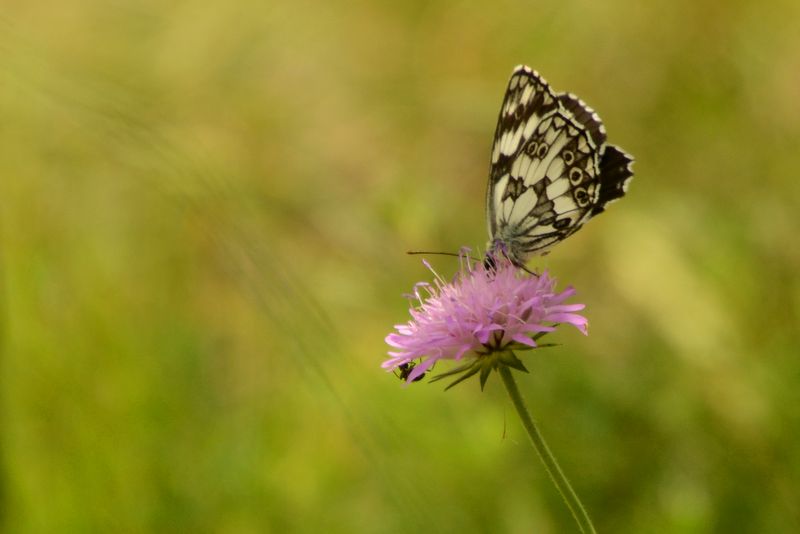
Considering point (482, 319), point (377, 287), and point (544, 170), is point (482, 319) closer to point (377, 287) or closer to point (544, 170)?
point (544, 170)

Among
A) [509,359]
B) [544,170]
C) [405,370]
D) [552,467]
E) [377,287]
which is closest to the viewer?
[552,467]

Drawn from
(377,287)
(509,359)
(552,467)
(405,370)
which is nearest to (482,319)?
(509,359)

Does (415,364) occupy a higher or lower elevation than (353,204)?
lower

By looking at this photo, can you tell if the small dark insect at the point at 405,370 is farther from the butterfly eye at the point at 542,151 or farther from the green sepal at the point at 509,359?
the butterfly eye at the point at 542,151

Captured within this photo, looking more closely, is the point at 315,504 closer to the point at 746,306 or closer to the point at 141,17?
the point at 746,306

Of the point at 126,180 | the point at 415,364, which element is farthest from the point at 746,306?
the point at 126,180

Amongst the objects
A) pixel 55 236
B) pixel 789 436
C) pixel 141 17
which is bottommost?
pixel 789 436

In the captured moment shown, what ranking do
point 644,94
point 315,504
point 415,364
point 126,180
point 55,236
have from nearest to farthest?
point 415,364 < point 315,504 < point 55,236 < point 644,94 < point 126,180
